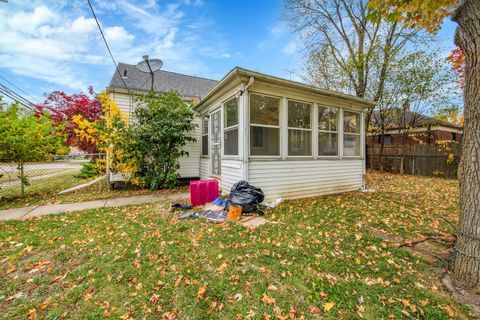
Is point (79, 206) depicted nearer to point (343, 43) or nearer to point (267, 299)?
point (267, 299)

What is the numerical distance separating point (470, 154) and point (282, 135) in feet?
12.0

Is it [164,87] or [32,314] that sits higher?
[164,87]

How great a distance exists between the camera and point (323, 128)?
6.47 meters

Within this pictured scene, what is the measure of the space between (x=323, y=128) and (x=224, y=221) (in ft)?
14.4

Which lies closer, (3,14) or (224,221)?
(224,221)

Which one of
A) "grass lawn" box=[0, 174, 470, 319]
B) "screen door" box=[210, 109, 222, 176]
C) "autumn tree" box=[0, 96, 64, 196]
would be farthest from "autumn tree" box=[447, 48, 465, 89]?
"autumn tree" box=[0, 96, 64, 196]

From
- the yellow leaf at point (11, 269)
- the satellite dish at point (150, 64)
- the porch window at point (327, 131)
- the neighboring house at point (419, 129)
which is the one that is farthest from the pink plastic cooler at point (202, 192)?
the neighboring house at point (419, 129)

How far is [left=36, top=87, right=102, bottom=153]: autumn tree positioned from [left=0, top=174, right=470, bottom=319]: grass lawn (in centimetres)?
706

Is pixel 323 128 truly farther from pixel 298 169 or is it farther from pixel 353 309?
pixel 353 309

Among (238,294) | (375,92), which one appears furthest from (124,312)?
(375,92)

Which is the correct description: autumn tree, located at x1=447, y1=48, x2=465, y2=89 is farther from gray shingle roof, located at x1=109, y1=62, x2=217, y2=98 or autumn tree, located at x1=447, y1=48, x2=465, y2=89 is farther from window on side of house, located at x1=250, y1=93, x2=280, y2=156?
gray shingle roof, located at x1=109, y1=62, x2=217, y2=98

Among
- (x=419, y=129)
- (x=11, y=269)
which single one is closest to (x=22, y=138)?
(x=11, y=269)

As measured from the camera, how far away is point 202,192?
17.3ft

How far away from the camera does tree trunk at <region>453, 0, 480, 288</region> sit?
219 centimetres
